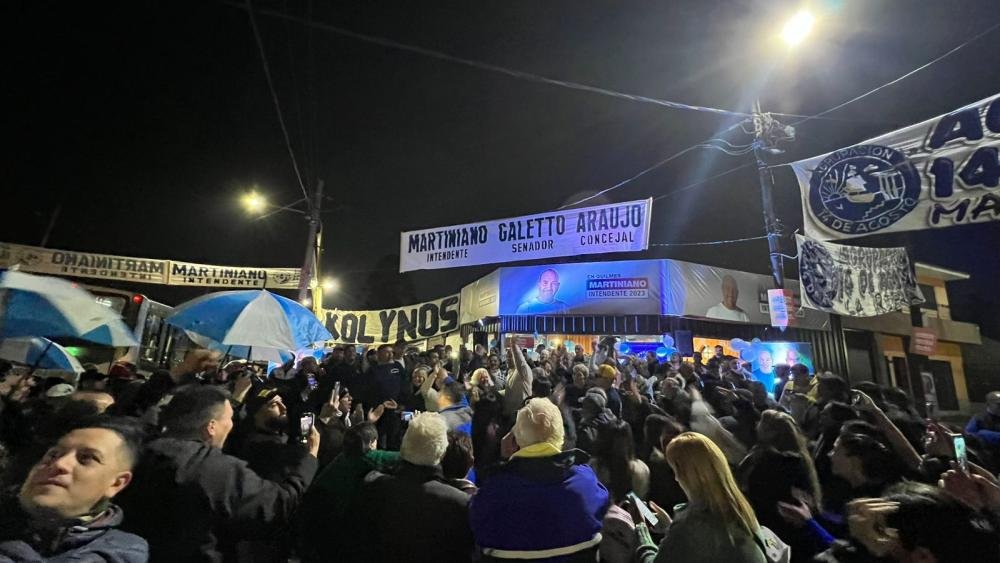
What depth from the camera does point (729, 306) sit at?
56.6ft

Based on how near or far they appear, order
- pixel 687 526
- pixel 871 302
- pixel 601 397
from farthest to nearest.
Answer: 1. pixel 871 302
2. pixel 601 397
3. pixel 687 526

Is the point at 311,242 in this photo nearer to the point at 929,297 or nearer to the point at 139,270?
the point at 139,270

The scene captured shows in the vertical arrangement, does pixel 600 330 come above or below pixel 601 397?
above

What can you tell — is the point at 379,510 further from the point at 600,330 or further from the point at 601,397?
the point at 600,330

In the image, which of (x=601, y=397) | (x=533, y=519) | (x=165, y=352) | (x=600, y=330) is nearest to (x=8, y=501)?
(x=533, y=519)

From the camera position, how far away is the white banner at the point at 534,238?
34.3 ft

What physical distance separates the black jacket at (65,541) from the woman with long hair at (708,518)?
2.41 metres

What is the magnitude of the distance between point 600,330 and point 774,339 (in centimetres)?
761

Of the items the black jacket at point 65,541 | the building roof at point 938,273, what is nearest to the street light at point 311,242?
the black jacket at point 65,541

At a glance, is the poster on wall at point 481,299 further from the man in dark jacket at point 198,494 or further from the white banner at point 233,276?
the man in dark jacket at point 198,494

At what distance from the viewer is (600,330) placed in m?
17.3

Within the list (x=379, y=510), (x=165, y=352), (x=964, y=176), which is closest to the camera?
(x=379, y=510)

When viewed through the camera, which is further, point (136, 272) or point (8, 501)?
point (136, 272)

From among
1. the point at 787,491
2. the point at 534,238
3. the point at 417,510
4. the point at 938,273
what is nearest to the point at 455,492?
the point at 417,510
